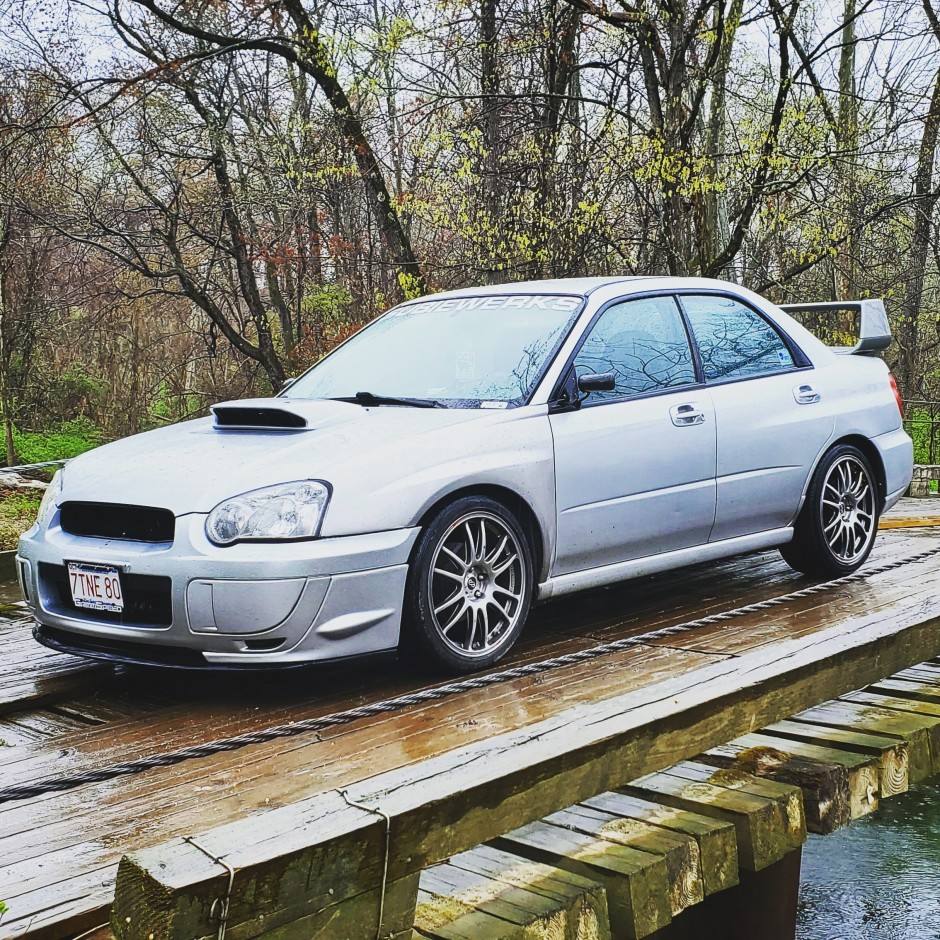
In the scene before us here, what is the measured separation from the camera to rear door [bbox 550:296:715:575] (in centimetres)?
532

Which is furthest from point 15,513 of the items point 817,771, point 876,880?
point 817,771

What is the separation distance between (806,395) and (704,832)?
3.19 meters

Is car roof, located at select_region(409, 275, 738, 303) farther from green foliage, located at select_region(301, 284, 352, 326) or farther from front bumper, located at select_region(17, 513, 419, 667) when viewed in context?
green foliage, located at select_region(301, 284, 352, 326)

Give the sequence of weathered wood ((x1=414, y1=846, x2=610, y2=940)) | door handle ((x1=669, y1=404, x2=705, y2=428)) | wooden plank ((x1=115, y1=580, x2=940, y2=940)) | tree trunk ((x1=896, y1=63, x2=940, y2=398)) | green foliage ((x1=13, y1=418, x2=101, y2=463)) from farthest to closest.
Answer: green foliage ((x1=13, y1=418, x2=101, y2=463))
tree trunk ((x1=896, y1=63, x2=940, y2=398))
door handle ((x1=669, y1=404, x2=705, y2=428))
weathered wood ((x1=414, y1=846, x2=610, y2=940))
wooden plank ((x1=115, y1=580, x2=940, y2=940))

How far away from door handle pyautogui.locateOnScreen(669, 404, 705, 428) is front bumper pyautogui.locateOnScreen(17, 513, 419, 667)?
1673 millimetres

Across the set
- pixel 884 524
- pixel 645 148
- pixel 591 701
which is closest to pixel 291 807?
pixel 591 701

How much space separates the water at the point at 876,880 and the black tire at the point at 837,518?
6.37 ft

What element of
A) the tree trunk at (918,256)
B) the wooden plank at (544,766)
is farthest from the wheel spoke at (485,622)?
the tree trunk at (918,256)

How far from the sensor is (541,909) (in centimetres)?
342

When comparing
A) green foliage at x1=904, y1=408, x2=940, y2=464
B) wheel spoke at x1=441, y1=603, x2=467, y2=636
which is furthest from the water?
green foliage at x1=904, y1=408, x2=940, y2=464

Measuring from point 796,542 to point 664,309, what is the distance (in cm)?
153

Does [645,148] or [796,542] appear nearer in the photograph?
[796,542]

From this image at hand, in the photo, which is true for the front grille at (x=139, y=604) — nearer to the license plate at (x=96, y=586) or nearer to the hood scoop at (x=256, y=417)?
the license plate at (x=96, y=586)

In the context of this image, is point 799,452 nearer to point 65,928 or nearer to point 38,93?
point 65,928
